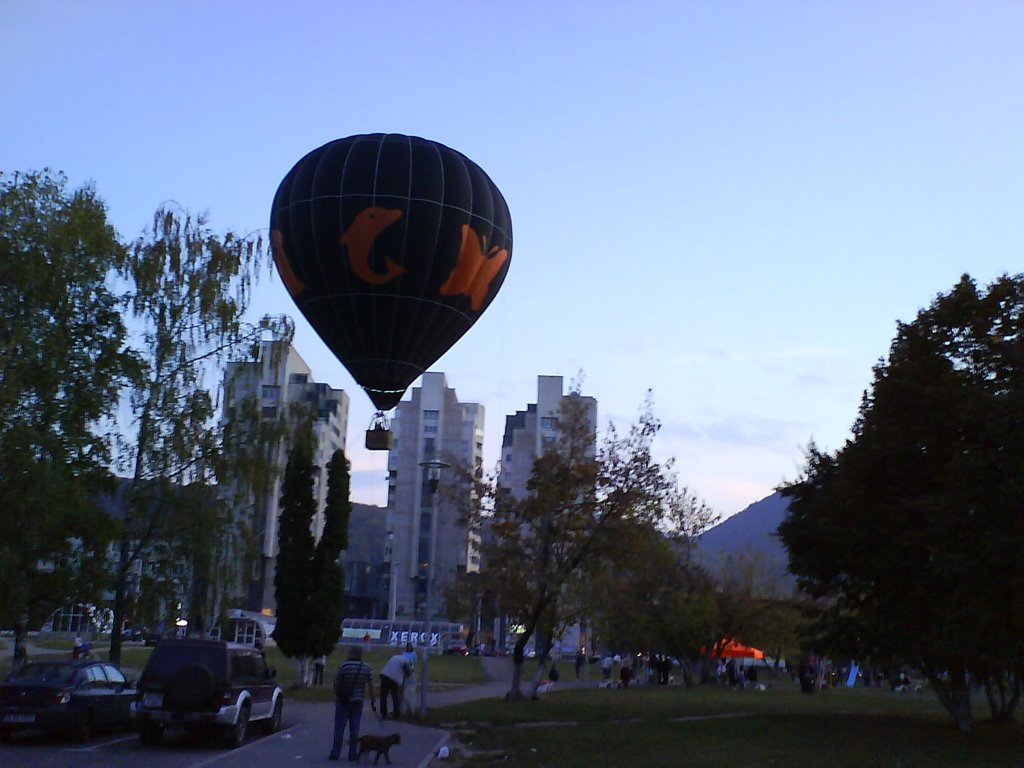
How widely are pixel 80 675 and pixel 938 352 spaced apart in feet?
60.5

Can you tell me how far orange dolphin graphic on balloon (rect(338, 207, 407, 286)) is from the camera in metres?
26.4

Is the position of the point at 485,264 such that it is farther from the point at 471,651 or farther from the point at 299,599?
the point at 471,651

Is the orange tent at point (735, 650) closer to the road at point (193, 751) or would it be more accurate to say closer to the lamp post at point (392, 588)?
the road at point (193, 751)

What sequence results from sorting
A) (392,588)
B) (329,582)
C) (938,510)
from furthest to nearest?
(392,588)
(329,582)
(938,510)

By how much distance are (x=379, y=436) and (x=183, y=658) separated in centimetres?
1176

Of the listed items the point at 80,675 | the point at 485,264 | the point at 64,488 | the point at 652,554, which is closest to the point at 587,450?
the point at 652,554

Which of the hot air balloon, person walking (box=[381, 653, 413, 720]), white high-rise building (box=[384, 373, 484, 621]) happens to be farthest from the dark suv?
white high-rise building (box=[384, 373, 484, 621])

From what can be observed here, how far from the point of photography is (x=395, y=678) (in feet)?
80.5

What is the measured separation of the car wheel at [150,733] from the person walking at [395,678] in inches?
250

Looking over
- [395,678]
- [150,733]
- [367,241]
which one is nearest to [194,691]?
[150,733]

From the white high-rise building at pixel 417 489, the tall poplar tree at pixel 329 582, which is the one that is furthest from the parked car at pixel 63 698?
the white high-rise building at pixel 417 489

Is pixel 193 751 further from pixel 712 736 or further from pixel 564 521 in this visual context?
pixel 564 521

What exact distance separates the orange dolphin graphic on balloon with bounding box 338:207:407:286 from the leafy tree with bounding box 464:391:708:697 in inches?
353

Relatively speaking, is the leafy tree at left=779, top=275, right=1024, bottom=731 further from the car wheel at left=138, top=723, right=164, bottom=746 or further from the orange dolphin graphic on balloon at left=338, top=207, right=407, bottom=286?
the car wheel at left=138, top=723, right=164, bottom=746
